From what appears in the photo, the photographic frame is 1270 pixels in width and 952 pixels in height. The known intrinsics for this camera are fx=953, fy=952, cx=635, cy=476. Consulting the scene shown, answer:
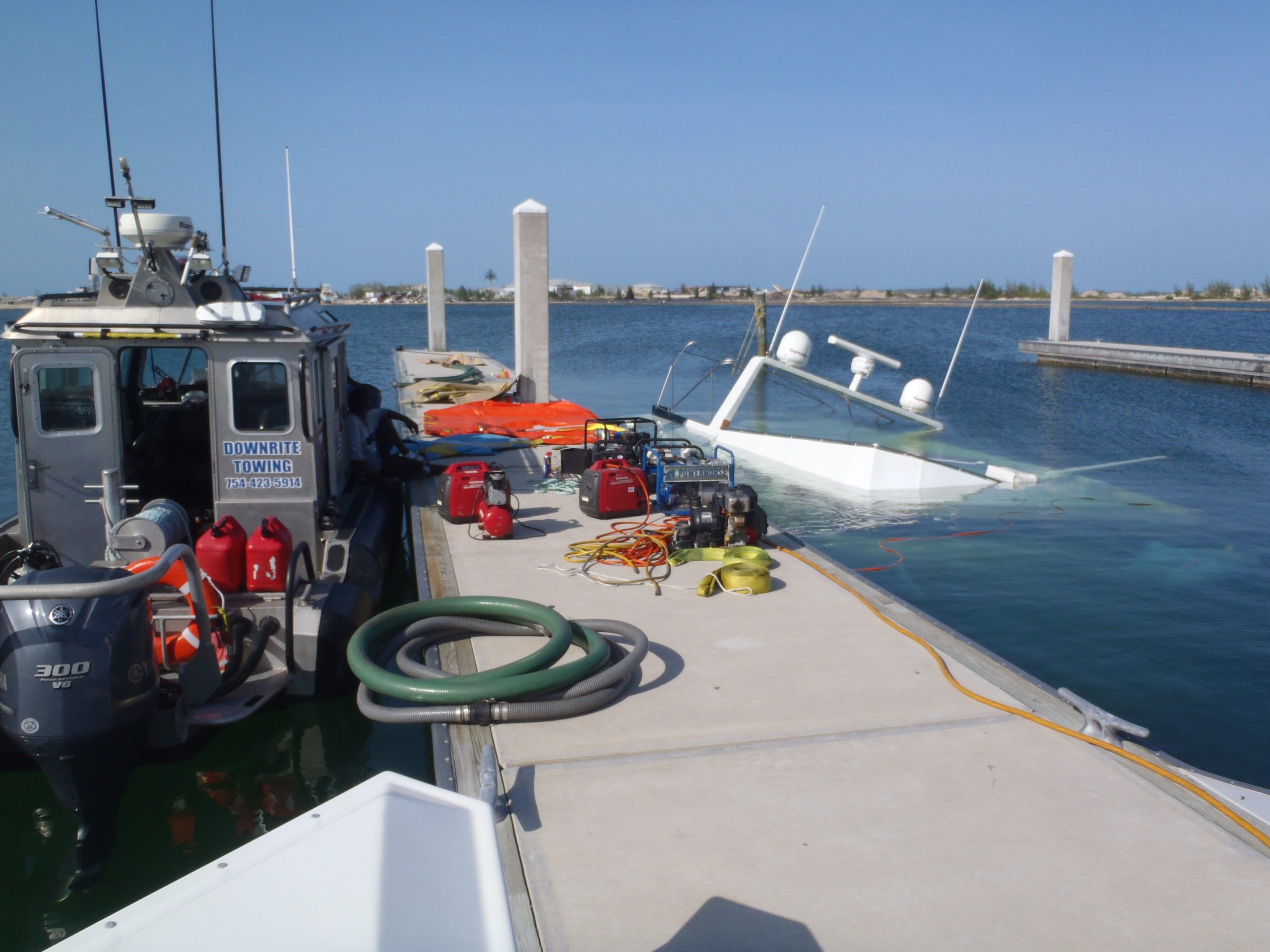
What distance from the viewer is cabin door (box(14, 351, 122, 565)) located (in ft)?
20.7

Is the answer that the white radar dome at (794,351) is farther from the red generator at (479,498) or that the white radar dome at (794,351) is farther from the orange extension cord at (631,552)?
the orange extension cord at (631,552)

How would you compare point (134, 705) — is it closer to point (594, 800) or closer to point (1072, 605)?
point (594, 800)

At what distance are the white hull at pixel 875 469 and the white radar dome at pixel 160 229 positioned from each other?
9819 mm

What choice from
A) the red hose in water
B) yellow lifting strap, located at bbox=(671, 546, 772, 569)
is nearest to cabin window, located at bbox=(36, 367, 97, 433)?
yellow lifting strap, located at bbox=(671, 546, 772, 569)

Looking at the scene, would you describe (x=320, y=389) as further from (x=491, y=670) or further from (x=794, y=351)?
(x=794, y=351)

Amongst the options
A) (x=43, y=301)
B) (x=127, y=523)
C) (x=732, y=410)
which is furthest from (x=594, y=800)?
(x=732, y=410)

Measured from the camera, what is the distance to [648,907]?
319cm

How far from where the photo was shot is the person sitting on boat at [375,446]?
9.20 metres

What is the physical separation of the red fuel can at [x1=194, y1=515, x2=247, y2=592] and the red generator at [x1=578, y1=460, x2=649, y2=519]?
11.2ft

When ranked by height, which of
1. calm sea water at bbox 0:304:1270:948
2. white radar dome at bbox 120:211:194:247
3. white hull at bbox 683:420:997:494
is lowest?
calm sea water at bbox 0:304:1270:948

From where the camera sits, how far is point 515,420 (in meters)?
13.9

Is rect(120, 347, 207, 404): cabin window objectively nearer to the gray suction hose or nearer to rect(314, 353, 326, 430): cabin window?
rect(314, 353, 326, 430): cabin window

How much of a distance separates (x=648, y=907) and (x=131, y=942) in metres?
2.01

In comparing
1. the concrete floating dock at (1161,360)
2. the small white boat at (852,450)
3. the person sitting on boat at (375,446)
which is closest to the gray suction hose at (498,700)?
the person sitting on boat at (375,446)
